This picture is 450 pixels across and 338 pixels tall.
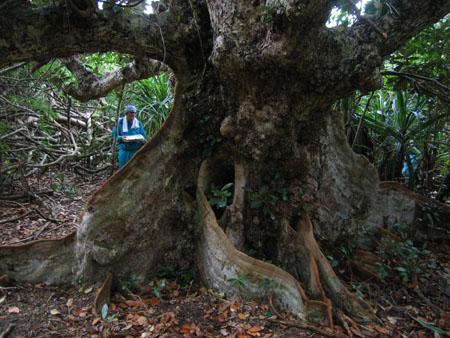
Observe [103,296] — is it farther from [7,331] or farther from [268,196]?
[268,196]

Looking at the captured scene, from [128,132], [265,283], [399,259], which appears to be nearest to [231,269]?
[265,283]

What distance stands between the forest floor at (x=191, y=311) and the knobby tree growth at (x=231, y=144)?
0.39 feet

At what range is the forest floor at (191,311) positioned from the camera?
1.96 metres

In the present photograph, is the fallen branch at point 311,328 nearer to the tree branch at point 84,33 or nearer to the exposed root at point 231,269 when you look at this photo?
the exposed root at point 231,269

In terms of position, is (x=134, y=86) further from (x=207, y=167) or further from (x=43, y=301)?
(x=43, y=301)

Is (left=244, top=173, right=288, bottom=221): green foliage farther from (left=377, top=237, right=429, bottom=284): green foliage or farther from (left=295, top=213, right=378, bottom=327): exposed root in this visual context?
(left=377, top=237, right=429, bottom=284): green foliage

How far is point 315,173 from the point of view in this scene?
9.01 feet

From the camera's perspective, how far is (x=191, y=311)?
2186 millimetres

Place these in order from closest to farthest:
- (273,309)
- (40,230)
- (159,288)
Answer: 1. (273,309)
2. (159,288)
3. (40,230)

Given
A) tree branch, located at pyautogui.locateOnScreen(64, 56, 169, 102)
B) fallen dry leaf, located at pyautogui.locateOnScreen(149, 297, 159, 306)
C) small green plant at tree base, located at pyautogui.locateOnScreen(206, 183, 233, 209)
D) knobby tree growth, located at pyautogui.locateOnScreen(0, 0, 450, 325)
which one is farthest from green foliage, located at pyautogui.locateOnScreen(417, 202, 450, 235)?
tree branch, located at pyautogui.locateOnScreen(64, 56, 169, 102)

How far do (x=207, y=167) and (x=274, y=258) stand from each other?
3.25ft

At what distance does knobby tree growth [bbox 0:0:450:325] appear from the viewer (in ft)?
6.37

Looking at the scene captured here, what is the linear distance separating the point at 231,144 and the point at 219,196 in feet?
1.51

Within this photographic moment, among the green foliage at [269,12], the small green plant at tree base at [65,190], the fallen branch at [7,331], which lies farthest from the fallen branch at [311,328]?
the small green plant at tree base at [65,190]
